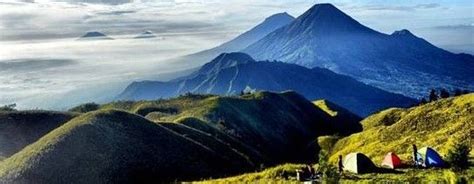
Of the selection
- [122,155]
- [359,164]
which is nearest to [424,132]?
[359,164]

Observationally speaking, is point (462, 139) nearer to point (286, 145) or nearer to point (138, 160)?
point (138, 160)

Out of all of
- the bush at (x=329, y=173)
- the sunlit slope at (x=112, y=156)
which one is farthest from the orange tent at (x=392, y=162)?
the sunlit slope at (x=112, y=156)

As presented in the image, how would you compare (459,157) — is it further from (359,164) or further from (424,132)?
(424,132)

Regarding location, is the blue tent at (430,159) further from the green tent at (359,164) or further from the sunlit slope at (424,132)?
the sunlit slope at (424,132)

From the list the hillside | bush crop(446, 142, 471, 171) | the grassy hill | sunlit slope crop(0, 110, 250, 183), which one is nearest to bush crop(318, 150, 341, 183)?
the grassy hill

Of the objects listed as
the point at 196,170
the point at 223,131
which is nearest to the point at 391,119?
the point at 223,131

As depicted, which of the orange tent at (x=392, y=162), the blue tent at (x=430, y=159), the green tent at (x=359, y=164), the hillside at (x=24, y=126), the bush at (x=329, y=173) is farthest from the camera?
the hillside at (x=24, y=126)
